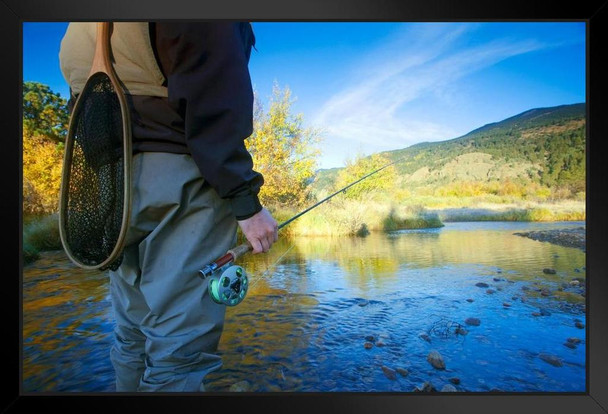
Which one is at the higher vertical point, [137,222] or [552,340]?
[137,222]

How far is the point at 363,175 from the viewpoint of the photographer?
523 cm

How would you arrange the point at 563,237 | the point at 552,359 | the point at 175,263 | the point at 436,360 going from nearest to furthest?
the point at 175,263
the point at 436,360
the point at 552,359
the point at 563,237

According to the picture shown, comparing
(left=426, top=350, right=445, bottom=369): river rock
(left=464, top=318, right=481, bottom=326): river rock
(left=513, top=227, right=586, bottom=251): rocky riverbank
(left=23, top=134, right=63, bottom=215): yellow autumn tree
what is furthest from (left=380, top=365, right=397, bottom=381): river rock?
(left=513, top=227, right=586, bottom=251): rocky riverbank

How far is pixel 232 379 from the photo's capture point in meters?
1.93

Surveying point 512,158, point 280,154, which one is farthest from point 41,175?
point 512,158

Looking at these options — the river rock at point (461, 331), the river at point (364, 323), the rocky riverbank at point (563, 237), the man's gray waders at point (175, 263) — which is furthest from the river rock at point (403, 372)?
the rocky riverbank at point (563, 237)

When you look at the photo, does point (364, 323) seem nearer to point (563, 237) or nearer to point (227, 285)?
point (227, 285)

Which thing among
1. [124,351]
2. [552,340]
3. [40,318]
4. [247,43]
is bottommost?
[552,340]

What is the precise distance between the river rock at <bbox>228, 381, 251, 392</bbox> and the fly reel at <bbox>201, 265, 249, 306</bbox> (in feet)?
3.49

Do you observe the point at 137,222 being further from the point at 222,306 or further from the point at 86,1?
the point at 86,1

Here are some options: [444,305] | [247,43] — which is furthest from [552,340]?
[247,43]

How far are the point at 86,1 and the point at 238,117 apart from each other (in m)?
0.62

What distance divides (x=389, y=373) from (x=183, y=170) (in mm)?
1746

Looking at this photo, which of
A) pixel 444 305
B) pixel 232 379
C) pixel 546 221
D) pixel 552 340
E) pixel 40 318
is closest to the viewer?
pixel 232 379
